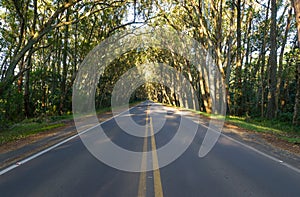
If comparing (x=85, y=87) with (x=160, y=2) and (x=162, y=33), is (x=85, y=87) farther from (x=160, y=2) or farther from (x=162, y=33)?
(x=160, y=2)

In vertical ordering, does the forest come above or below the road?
above

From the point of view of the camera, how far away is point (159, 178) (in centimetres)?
605

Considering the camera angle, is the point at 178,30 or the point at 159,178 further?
the point at 178,30

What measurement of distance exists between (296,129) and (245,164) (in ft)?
33.1

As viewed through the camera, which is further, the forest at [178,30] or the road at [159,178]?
the forest at [178,30]

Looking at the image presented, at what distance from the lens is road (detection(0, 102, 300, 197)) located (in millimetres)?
5256

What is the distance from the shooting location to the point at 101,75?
43.4 metres

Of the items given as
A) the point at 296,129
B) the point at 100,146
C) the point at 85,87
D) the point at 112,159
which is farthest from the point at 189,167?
the point at 85,87

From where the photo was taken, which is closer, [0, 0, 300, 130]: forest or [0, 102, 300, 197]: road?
[0, 102, 300, 197]: road

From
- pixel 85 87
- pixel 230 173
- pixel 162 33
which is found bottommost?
pixel 230 173

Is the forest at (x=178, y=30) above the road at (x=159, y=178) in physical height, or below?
above

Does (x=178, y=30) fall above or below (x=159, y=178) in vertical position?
above

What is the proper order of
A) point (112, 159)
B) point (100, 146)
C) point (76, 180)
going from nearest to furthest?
point (76, 180)
point (112, 159)
point (100, 146)

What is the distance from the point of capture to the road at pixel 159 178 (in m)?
5.26
